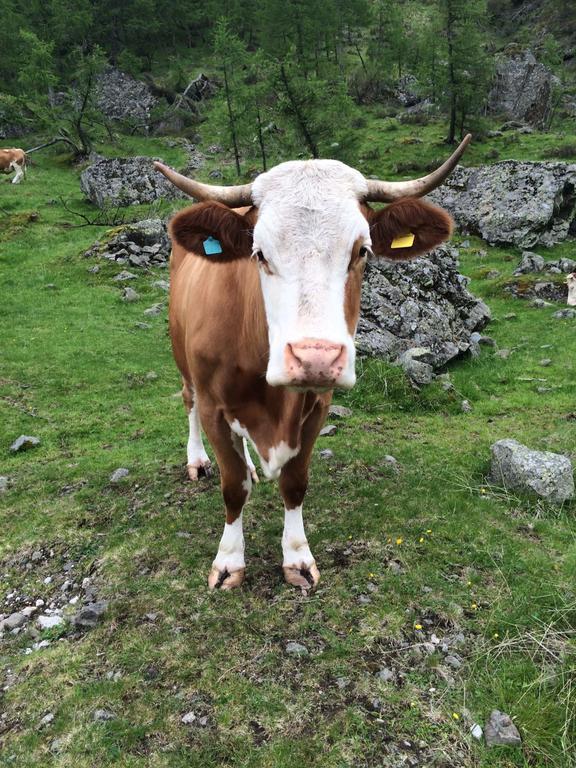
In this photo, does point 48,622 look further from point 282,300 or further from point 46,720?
point 282,300

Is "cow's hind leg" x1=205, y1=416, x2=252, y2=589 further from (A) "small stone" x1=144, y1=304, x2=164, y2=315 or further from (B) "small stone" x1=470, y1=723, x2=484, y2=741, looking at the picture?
(A) "small stone" x1=144, y1=304, x2=164, y2=315

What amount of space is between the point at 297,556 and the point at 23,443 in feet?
16.4

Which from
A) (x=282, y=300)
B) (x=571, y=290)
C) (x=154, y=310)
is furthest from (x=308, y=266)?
(x=571, y=290)

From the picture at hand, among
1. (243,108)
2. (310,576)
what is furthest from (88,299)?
(243,108)

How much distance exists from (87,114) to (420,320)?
38152 mm

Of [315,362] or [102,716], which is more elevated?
[315,362]

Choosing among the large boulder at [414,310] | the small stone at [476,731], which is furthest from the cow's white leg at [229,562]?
the large boulder at [414,310]

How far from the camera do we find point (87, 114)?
38.1m

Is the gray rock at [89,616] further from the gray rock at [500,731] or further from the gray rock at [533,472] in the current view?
the gray rock at [533,472]

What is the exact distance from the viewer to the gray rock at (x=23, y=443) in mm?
7262

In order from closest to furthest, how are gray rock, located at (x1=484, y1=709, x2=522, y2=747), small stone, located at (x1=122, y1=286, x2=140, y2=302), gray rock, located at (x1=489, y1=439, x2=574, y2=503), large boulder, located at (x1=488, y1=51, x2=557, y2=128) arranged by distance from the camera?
gray rock, located at (x1=484, y1=709, x2=522, y2=747), gray rock, located at (x1=489, y1=439, x2=574, y2=503), small stone, located at (x1=122, y1=286, x2=140, y2=302), large boulder, located at (x1=488, y1=51, x2=557, y2=128)

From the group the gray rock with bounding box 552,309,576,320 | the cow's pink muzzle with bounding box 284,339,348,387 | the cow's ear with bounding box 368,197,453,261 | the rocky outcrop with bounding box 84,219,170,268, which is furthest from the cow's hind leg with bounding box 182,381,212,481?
the rocky outcrop with bounding box 84,219,170,268

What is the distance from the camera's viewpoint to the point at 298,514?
4406mm

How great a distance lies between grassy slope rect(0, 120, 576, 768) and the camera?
9.57 ft
